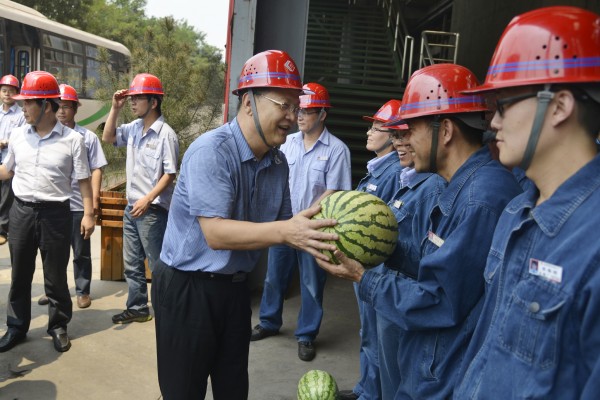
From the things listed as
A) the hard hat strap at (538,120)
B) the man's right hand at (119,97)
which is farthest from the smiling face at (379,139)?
the hard hat strap at (538,120)

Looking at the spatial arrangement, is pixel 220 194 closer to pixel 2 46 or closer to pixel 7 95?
pixel 7 95

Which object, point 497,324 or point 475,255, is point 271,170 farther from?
point 497,324

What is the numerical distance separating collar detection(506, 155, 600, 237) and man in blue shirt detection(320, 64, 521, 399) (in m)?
0.57

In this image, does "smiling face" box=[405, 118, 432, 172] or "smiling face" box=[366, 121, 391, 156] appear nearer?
"smiling face" box=[405, 118, 432, 172]

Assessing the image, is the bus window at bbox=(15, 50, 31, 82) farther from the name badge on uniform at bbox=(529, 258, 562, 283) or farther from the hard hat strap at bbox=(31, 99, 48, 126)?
the name badge on uniform at bbox=(529, 258, 562, 283)

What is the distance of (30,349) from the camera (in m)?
5.18

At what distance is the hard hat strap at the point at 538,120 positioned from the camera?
163 cm

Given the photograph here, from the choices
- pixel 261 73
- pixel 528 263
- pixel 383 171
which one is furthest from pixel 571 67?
pixel 383 171

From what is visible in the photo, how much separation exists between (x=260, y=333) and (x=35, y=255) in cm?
221

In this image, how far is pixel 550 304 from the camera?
153 centimetres

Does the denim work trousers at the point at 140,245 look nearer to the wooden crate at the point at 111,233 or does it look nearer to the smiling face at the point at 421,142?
the wooden crate at the point at 111,233

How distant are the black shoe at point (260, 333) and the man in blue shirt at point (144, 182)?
4.04 ft

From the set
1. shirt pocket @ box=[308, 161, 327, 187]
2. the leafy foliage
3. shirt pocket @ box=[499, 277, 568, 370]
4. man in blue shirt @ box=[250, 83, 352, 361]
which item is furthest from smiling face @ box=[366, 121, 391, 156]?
the leafy foliage

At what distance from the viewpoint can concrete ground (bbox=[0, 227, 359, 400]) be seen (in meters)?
4.52
